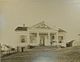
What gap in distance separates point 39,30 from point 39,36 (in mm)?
73

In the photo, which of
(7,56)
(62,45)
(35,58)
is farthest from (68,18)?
(7,56)

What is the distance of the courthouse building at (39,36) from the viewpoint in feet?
6.89

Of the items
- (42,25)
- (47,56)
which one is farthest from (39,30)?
(47,56)

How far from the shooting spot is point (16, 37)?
210 centimetres

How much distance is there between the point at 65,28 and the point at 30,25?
1.39ft

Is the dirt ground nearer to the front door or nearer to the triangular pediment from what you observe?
the front door

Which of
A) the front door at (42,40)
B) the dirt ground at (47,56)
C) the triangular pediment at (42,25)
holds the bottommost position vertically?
the dirt ground at (47,56)

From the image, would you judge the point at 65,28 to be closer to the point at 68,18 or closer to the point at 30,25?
the point at 68,18

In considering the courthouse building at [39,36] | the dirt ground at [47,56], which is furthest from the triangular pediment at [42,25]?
the dirt ground at [47,56]

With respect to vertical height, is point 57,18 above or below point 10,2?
below

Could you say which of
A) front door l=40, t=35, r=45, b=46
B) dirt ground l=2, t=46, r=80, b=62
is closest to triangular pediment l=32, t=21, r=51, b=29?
front door l=40, t=35, r=45, b=46

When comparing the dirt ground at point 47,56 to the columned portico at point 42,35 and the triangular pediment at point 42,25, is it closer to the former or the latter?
the columned portico at point 42,35

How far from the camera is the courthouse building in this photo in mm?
2100

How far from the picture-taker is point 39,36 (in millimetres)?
2105
